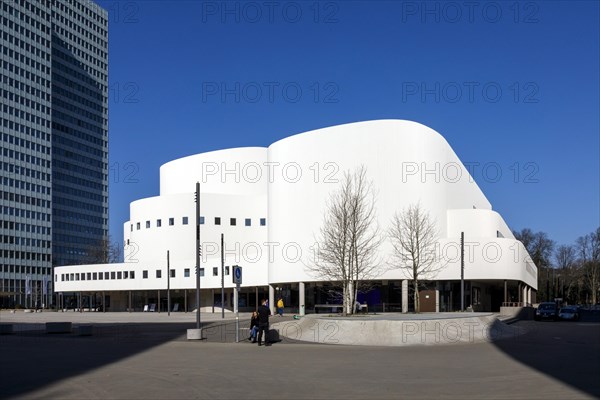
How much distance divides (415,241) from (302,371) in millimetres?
44725

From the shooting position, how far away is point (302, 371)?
16750 millimetres

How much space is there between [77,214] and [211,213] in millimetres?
87746

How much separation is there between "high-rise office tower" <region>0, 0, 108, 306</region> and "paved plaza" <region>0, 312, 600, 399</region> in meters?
113

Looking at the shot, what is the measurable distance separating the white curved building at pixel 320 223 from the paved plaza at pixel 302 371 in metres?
28.9

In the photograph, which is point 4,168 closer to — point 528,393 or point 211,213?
point 211,213

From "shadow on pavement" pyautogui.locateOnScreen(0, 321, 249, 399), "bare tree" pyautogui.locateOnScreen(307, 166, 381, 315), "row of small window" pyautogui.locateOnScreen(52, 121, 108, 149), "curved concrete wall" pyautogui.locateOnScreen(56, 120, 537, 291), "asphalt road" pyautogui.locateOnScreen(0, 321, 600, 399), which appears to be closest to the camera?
"asphalt road" pyautogui.locateOnScreen(0, 321, 600, 399)

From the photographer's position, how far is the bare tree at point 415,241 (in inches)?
2346

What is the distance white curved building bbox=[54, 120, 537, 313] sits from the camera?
61.5m

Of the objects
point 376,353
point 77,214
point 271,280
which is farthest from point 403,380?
point 77,214

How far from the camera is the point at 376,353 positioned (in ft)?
71.9

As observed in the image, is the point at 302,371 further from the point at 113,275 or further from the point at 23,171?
the point at 23,171

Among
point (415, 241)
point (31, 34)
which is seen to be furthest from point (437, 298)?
point (31, 34)

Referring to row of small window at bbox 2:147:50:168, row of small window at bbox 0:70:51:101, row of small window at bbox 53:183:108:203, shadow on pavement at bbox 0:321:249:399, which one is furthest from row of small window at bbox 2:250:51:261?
shadow on pavement at bbox 0:321:249:399

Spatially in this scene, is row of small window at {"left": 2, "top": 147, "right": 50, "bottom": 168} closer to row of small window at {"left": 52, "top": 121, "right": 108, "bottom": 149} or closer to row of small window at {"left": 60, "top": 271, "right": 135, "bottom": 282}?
row of small window at {"left": 52, "top": 121, "right": 108, "bottom": 149}
